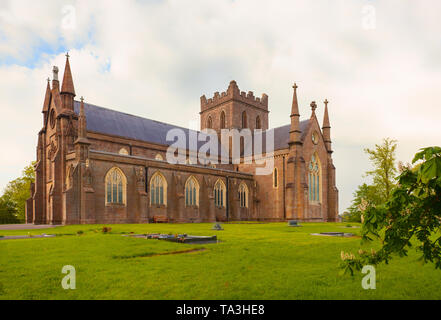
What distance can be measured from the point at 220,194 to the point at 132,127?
15042 millimetres

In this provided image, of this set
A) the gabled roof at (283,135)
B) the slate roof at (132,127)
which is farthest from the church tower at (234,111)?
the gabled roof at (283,135)

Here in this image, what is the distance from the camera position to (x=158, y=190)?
37781mm

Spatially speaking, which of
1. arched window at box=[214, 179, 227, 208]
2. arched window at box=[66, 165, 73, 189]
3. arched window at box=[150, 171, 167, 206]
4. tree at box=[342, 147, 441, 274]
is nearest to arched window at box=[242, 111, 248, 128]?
arched window at box=[214, 179, 227, 208]

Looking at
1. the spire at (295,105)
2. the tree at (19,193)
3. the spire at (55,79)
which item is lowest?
the tree at (19,193)

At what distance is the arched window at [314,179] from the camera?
47.2 meters

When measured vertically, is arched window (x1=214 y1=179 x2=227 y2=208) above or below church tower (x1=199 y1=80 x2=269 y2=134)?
below

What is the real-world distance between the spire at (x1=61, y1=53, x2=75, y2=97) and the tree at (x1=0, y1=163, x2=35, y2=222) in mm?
27335

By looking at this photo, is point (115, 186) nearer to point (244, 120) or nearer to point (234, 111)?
point (234, 111)

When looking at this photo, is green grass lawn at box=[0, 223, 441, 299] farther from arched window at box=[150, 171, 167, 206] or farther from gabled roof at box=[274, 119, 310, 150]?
gabled roof at box=[274, 119, 310, 150]

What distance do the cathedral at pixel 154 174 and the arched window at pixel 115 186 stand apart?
100mm

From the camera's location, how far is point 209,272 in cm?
852

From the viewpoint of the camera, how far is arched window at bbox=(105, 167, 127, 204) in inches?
1312

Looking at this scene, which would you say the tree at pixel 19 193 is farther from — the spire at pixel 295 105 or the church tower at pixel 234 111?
the spire at pixel 295 105
